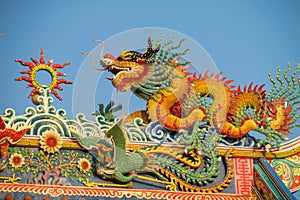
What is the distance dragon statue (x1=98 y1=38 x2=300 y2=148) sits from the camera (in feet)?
46.5

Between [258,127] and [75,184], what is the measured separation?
9.05 ft

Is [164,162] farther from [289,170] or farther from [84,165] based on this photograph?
[289,170]

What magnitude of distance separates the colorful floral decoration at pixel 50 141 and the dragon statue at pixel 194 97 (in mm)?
1182

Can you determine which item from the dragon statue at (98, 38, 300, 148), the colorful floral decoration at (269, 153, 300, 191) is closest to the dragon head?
the dragon statue at (98, 38, 300, 148)

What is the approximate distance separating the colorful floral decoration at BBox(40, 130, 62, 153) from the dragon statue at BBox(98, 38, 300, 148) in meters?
1.18

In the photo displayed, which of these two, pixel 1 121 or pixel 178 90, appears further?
pixel 178 90

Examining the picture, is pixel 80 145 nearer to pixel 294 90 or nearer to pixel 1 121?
pixel 1 121

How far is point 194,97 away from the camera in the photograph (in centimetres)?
1436

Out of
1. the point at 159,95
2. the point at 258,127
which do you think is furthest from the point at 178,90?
the point at 258,127

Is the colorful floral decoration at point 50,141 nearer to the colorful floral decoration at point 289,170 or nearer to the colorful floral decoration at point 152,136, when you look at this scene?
the colorful floral decoration at point 152,136

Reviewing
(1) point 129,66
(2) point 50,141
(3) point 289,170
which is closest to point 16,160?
(2) point 50,141

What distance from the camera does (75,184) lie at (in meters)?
13.4

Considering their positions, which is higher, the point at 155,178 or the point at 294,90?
the point at 294,90

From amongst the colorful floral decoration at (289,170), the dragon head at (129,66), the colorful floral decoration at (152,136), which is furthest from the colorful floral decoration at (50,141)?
the colorful floral decoration at (289,170)
